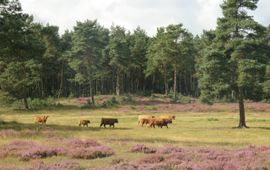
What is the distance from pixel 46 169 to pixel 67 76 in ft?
412

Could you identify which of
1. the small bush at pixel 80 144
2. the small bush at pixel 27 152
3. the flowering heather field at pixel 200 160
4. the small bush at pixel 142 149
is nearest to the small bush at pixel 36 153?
the small bush at pixel 27 152

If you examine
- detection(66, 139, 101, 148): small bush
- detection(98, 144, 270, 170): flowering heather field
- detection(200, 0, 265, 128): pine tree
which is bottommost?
detection(98, 144, 270, 170): flowering heather field

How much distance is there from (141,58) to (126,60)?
15.1 meters

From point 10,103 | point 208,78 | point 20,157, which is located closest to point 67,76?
point 10,103

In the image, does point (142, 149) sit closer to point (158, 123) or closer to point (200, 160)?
point (200, 160)

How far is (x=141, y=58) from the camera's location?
138500 millimetres

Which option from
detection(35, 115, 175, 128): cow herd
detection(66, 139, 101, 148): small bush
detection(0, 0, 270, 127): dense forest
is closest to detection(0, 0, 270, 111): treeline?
detection(0, 0, 270, 127): dense forest

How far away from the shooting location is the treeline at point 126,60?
43938 mm

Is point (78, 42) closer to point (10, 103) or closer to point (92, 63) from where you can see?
point (92, 63)

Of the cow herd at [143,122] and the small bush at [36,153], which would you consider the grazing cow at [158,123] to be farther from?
the small bush at [36,153]

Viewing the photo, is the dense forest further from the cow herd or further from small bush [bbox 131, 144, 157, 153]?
small bush [bbox 131, 144, 157, 153]

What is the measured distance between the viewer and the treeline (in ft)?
144

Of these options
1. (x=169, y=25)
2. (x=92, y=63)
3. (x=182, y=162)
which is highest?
(x=169, y=25)

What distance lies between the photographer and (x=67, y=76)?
140875 millimetres
